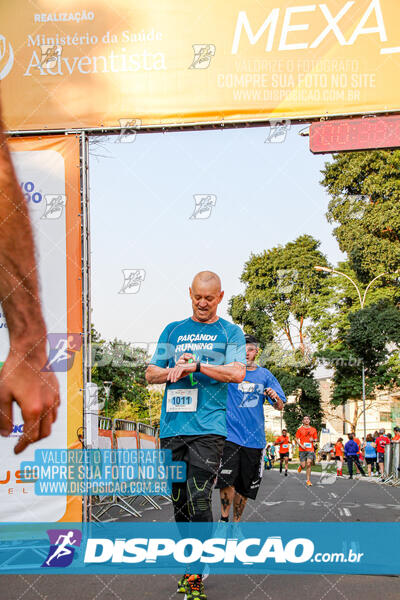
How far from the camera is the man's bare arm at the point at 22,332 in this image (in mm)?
6410

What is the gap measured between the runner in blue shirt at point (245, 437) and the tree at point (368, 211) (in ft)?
81.0

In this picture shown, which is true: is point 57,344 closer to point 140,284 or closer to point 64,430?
point 64,430

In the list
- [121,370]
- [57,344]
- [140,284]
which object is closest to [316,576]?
[57,344]

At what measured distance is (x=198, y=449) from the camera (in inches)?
190

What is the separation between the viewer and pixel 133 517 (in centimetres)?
1012

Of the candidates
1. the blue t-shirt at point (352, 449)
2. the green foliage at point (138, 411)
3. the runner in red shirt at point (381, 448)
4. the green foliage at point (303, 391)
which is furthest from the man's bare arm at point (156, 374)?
the green foliage at point (138, 411)

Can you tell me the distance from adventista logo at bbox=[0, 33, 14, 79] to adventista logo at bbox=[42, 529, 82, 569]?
4.02 meters

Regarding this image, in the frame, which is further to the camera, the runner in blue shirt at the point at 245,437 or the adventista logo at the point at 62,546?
the runner in blue shirt at the point at 245,437

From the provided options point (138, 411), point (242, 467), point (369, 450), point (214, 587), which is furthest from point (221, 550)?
point (138, 411)

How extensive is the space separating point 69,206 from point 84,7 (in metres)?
1.88

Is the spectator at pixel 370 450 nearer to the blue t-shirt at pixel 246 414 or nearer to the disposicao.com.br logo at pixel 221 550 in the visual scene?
the blue t-shirt at pixel 246 414

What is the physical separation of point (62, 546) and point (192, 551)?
1.67 m

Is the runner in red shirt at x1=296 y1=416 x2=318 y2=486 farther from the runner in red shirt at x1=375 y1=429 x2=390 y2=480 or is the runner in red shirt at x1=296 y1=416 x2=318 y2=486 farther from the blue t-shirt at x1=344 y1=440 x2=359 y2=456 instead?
the blue t-shirt at x1=344 y1=440 x2=359 y2=456

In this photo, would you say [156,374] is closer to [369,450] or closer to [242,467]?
[242,467]
